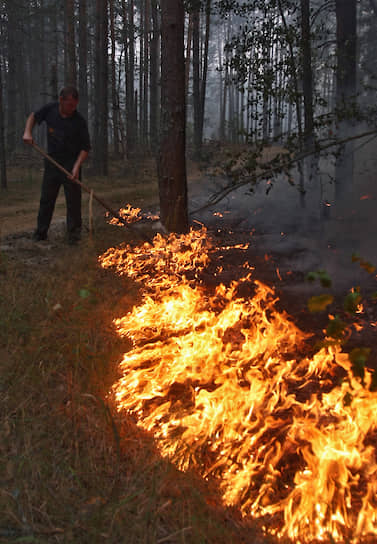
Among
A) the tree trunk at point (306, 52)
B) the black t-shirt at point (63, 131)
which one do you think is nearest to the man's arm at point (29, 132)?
the black t-shirt at point (63, 131)

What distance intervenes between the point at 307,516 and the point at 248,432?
707 mm

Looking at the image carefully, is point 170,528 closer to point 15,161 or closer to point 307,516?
point 307,516

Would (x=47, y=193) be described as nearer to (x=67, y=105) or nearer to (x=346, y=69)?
(x=67, y=105)

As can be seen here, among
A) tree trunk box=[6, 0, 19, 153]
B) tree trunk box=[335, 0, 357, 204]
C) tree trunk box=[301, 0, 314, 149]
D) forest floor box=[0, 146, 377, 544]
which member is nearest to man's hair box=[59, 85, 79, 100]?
forest floor box=[0, 146, 377, 544]

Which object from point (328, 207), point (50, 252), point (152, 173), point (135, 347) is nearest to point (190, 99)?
point (152, 173)

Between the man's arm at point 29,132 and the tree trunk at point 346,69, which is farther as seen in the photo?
the tree trunk at point 346,69

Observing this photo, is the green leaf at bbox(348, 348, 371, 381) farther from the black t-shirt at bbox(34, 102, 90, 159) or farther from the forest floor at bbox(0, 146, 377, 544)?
the black t-shirt at bbox(34, 102, 90, 159)

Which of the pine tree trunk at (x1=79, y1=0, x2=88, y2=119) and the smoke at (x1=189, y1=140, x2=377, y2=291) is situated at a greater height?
the pine tree trunk at (x1=79, y1=0, x2=88, y2=119)

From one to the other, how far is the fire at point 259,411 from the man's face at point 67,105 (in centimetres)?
328

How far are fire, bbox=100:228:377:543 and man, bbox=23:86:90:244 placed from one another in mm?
2870

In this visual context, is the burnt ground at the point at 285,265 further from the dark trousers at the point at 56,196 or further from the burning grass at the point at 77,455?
the burning grass at the point at 77,455

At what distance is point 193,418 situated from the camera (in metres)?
3.10

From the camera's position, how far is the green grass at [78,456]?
7.54 ft

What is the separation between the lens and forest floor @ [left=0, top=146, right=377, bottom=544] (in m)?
2.32
